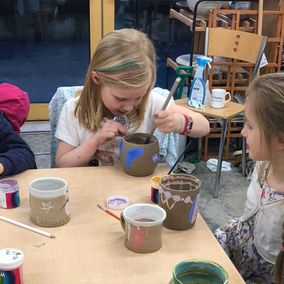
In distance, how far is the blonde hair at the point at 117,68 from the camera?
143cm

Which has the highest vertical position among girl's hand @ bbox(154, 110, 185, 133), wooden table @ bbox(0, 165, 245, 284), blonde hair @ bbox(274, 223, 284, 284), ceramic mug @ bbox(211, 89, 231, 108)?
girl's hand @ bbox(154, 110, 185, 133)

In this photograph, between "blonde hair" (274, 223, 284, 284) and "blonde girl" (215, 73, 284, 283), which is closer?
"blonde hair" (274, 223, 284, 284)

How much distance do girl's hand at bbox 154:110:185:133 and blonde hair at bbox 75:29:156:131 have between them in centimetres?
11

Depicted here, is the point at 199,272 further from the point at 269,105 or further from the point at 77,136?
the point at 77,136

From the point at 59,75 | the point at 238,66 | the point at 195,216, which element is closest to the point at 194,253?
the point at 195,216

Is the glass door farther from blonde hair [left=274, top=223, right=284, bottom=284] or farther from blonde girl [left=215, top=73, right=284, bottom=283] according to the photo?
blonde hair [left=274, top=223, right=284, bottom=284]

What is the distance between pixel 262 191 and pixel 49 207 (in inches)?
23.4

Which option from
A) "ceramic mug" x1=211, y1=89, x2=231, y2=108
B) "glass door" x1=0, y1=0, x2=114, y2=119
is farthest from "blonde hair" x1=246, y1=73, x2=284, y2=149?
"glass door" x1=0, y1=0, x2=114, y2=119

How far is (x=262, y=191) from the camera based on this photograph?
1.32 m

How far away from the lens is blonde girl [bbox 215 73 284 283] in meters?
1.20

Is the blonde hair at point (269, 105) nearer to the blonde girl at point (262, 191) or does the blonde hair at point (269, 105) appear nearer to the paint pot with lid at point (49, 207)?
the blonde girl at point (262, 191)

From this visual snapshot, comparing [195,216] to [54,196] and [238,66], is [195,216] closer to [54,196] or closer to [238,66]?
[54,196]

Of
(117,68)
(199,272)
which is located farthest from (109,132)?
(199,272)

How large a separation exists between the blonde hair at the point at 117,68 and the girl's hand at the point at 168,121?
11 centimetres
